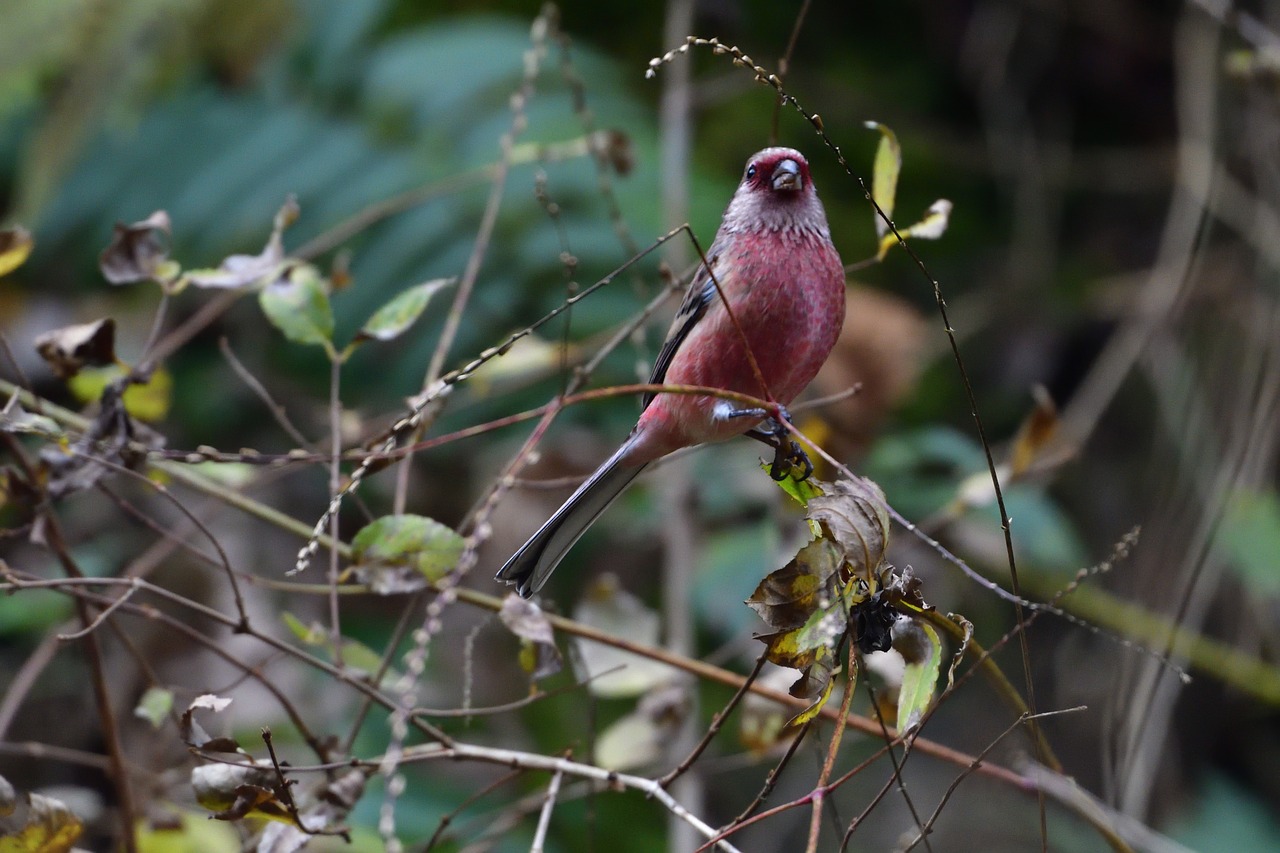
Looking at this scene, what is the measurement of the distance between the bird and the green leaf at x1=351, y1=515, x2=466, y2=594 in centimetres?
16

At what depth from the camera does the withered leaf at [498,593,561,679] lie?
6.37 ft

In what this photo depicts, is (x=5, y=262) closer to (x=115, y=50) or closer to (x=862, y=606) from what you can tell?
(x=862, y=606)

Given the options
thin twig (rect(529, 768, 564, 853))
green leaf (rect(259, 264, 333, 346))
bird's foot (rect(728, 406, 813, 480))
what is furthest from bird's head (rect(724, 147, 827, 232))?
thin twig (rect(529, 768, 564, 853))

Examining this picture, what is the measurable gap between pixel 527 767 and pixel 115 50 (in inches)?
137

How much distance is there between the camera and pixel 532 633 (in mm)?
1932

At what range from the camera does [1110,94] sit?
584cm

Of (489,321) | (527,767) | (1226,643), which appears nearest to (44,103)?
(489,321)

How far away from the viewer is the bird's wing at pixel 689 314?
2.37m

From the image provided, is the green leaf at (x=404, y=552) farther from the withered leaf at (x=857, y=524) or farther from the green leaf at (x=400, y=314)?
the withered leaf at (x=857, y=524)

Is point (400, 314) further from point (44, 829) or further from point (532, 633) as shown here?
point (44, 829)

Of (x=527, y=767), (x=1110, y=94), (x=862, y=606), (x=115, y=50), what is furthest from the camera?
(x=1110, y=94)

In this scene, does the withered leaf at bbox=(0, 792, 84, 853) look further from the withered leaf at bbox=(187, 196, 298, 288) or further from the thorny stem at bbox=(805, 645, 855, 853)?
the thorny stem at bbox=(805, 645, 855, 853)

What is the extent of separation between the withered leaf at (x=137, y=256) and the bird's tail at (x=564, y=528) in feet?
2.56

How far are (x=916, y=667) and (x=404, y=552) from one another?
0.82m
